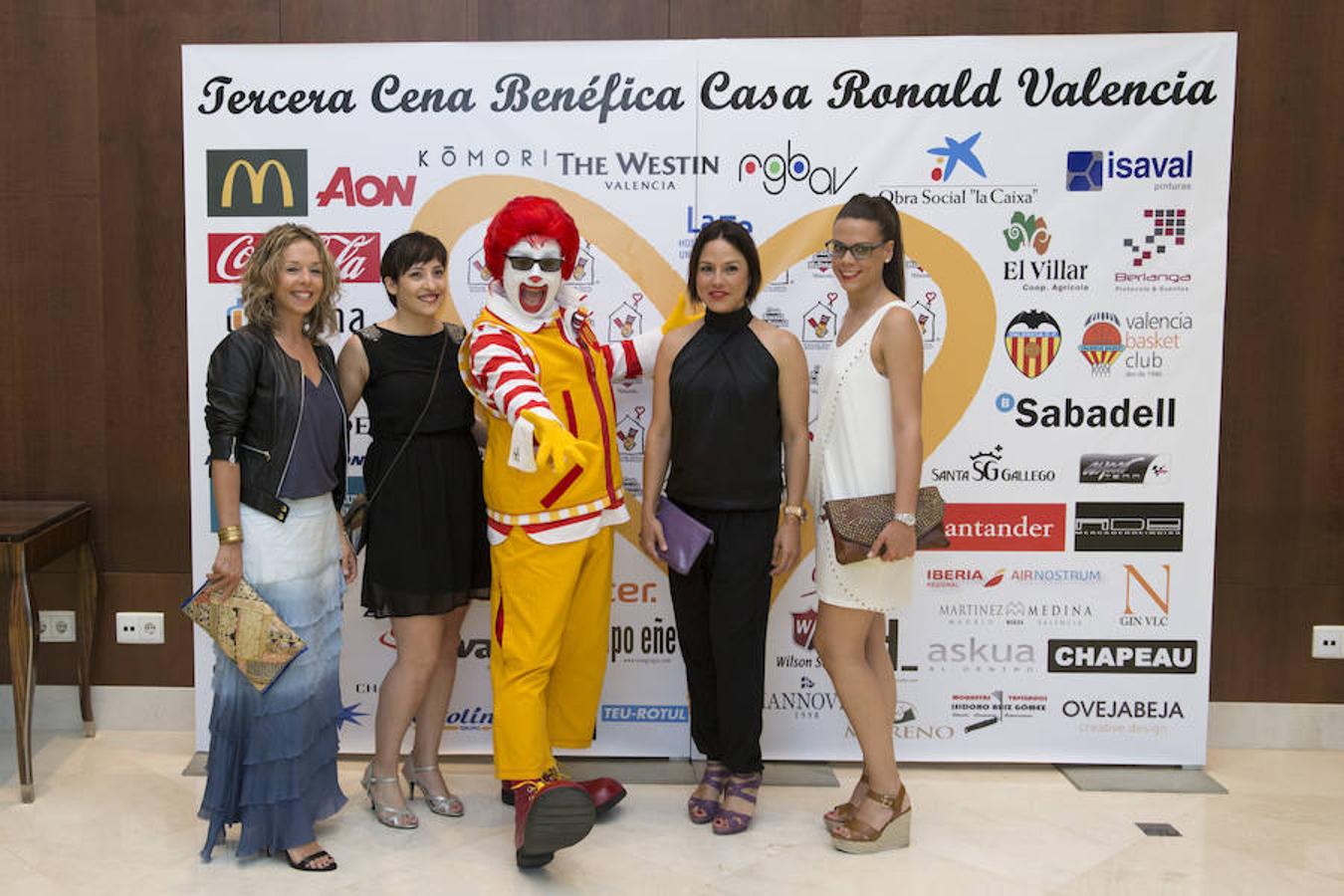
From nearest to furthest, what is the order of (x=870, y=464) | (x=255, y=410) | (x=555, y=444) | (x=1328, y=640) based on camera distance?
(x=555, y=444) → (x=255, y=410) → (x=870, y=464) → (x=1328, y=640)

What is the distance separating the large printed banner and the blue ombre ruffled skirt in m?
0.72

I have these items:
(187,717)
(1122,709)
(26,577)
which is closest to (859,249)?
(1122,709)

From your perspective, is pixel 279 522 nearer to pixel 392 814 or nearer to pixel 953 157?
pixel 392 814

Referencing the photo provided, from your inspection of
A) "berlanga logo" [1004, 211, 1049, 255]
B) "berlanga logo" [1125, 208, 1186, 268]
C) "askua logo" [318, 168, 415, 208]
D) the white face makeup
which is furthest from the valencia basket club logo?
"askua logo" [318, 168, 415, 208]

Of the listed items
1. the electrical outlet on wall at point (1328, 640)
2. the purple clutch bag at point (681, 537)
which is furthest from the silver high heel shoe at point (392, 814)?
the electrical outlet on wall at point (1328, 640)

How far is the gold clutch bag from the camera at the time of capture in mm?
2939

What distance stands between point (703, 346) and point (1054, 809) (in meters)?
1.72

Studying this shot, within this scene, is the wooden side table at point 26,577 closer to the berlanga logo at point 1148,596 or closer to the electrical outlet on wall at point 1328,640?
the berlanga logo at point 1148,596

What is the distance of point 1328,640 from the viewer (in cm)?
391

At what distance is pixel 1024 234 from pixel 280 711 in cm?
258

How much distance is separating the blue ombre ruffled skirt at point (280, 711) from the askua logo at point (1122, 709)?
7.60ft

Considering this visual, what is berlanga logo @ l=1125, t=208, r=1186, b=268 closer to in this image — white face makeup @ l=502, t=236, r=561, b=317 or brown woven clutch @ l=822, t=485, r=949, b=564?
brown woven clutch @ l=822, t=485, r=949, b=564

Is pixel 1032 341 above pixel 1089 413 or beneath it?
above

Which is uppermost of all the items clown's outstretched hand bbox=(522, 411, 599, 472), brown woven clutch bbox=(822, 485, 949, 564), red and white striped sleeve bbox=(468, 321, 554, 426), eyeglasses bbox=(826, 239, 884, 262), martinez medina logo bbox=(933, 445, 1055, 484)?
eyeglasses bbox=(826, 239, 884, 262)
